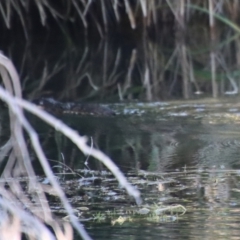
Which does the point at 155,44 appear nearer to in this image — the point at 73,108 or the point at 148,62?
the point at 148,62

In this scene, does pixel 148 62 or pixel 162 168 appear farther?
pixel 148 62

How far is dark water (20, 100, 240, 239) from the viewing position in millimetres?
3375

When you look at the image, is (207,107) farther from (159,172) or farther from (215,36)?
(215,36)

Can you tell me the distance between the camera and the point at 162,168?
4492 mm

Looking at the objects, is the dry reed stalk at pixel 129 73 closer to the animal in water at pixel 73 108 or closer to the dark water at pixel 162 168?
the animal in water at pixel 73 108

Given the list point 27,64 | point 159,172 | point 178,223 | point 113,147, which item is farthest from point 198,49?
point 178,223

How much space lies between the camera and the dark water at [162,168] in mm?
3375

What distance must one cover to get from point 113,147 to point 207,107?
163cm

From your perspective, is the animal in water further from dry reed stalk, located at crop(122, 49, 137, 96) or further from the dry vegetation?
dry reed stalk, located at crop(122, 49, 137, 96)

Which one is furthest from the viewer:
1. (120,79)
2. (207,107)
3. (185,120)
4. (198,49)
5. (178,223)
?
(198,49)

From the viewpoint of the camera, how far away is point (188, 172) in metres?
4.35

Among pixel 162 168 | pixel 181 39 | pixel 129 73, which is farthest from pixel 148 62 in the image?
pixel 162 168

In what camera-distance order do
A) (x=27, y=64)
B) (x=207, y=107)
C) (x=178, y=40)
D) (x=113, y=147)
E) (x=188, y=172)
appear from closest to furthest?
(x=188, y=172)
(x=113, y=147)
(x=207, y=107)
(x=27, y=64)
(x=178, y=40)

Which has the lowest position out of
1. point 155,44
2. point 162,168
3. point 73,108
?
point 162,168
